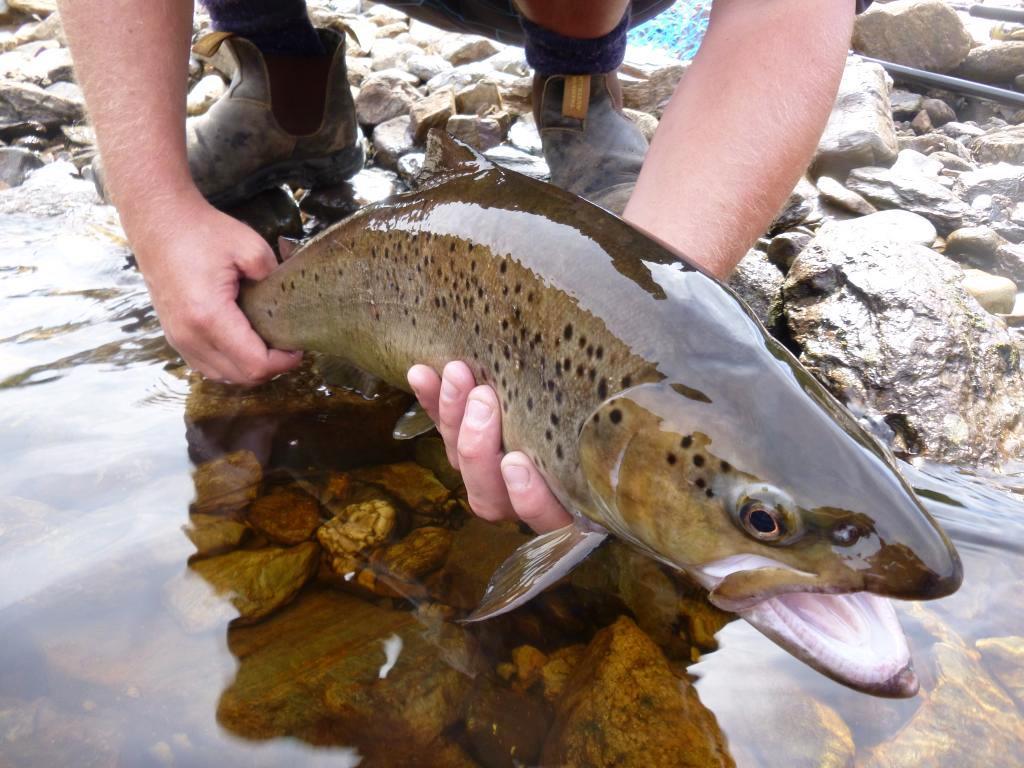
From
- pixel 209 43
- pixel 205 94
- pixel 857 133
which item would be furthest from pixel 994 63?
pixel 209 43

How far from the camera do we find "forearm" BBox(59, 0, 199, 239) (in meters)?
2.37

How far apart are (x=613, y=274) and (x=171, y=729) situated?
1.60 m

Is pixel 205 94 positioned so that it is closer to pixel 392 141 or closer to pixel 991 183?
pixel 392 141

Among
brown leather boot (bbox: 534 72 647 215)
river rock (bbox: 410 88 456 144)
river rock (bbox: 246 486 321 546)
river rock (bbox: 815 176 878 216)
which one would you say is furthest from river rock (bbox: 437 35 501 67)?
river rock (bbox: 246 486 321 546)

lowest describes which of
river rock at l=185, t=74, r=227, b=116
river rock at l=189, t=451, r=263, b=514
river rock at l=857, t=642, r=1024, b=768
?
river rock at l=185, t=74, r=227, b=116

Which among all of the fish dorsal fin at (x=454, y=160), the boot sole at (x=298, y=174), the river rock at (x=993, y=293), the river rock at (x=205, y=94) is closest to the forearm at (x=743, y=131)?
the fish dorsal fin at (x=454, y=160)

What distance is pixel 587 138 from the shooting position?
13.3 ft

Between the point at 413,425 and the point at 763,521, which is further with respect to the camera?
the point at 413,425

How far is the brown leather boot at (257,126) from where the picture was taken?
4.01 metres

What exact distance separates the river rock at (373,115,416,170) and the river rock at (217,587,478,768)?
4.51 metres

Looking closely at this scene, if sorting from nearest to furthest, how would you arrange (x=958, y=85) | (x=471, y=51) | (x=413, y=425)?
(x=413, y=425) → (x=958, y=85) → (x=471, y=51)

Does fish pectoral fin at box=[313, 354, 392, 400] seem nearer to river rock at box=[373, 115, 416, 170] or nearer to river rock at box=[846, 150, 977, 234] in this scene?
river rock at box=[373, 115, 416, 170]

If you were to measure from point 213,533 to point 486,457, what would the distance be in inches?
43.0

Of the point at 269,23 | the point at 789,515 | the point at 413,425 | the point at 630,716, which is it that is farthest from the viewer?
the point at 269,23
